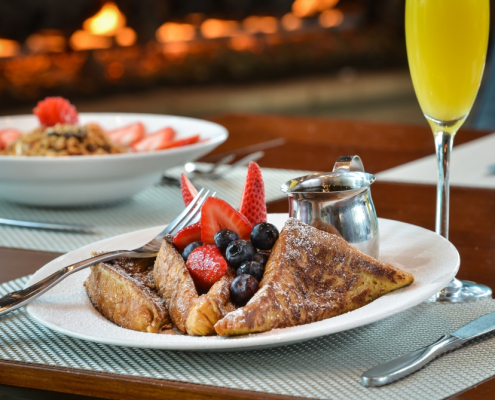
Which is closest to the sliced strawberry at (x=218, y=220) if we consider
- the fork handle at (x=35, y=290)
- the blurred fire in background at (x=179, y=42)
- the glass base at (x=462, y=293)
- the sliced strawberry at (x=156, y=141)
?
the fork handle at (x=35, y=290)

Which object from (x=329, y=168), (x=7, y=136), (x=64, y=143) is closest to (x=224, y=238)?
(x=64, y=143)

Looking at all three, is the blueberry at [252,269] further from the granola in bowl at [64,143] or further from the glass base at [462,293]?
the granola in bowl at [64,143]

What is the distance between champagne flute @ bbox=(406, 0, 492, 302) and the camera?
0.85m

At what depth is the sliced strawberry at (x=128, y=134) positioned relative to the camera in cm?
152

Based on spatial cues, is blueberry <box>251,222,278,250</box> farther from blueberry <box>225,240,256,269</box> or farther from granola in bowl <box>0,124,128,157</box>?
granola in bowl <box>0,124,128,157</box>

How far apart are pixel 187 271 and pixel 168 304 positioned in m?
0.04

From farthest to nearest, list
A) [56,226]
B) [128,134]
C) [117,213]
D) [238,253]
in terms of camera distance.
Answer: [128,134]
[117,213]
[56,226]
[238,253]

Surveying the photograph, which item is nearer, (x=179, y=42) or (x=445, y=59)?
(x=445, y=59)

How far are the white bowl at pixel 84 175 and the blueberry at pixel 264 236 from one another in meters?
0.47

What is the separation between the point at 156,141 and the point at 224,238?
75 centimetres

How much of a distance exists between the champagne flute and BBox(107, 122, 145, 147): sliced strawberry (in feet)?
2.49

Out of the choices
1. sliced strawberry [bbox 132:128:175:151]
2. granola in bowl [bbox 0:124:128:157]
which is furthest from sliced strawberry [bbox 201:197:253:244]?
sliced strawberry [bbox 132:128:175:151]

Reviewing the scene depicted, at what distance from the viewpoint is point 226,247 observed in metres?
0.76

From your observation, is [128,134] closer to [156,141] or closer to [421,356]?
[156,141]
